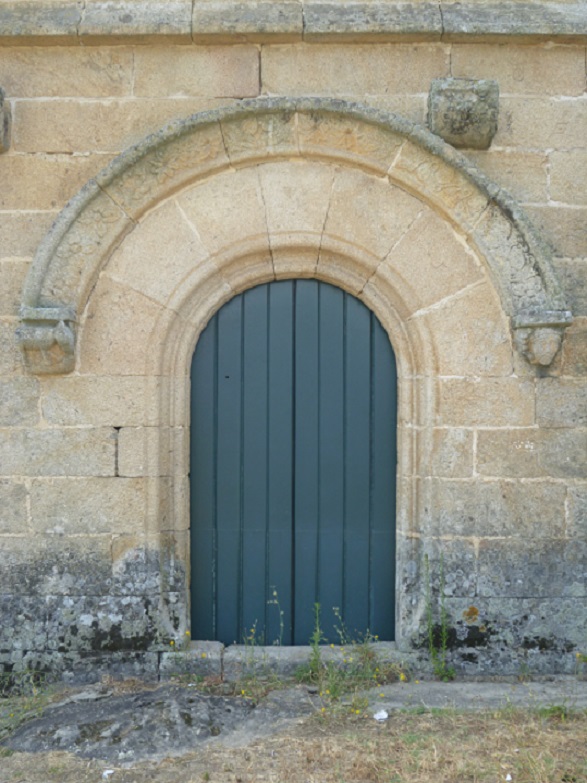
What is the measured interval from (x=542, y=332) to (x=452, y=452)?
0.79 meters

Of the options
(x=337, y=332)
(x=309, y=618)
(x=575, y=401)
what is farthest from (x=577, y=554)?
(x=337, y=332)

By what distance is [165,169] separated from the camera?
3898mm

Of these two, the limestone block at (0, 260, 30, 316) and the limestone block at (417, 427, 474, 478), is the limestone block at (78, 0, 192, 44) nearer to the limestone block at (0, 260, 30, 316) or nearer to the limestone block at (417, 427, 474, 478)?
the limestone block at (0, 260, 30, 316)

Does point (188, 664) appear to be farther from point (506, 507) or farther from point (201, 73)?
point (201, 73)

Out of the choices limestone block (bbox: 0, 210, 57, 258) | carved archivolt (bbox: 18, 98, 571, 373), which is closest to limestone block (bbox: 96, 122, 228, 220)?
carved archivolt (bbox: 18, 98, 571, 373)

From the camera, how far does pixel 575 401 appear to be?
12.9ft

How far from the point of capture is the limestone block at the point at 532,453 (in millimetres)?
3914

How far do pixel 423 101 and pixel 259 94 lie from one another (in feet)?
3.00

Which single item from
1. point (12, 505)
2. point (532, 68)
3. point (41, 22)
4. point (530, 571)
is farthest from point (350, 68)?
point (12, 505)

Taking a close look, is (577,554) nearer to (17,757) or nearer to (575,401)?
(575,401)

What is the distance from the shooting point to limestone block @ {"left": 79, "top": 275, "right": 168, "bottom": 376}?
3926mm

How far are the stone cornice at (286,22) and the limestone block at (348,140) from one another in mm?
481

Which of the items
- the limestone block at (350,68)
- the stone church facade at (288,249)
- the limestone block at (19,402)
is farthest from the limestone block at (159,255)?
the limestone block at (350,68)

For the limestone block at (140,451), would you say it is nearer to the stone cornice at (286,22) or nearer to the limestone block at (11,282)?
the limestone block at (11,282)
